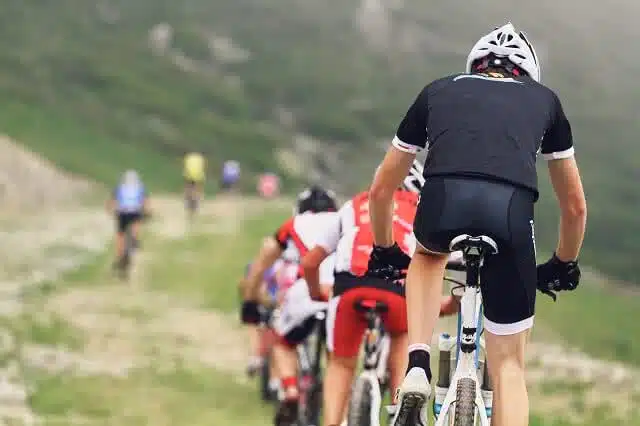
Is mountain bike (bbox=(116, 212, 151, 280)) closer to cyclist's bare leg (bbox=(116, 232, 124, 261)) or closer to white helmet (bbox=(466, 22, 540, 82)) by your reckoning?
cyclist's bare leg (bbox=(116, 232, 124, 261))

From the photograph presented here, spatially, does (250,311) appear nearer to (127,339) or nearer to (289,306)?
(289,306)

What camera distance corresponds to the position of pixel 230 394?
1186 cm

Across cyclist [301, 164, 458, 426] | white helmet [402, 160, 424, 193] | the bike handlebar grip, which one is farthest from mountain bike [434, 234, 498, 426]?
white helmet [402, 160, 424, 193]

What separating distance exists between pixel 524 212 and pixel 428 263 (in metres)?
0.65

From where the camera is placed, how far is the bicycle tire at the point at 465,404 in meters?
4.74

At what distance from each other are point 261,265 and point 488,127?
3978mm

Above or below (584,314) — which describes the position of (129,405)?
below

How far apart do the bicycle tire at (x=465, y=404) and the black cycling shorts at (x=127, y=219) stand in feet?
54.9

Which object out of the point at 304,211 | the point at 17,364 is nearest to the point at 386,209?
the point at 304,211

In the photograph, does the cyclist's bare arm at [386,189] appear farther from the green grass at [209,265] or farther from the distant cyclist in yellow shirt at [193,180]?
the distant cyclist in yellow shirt at [193,180]

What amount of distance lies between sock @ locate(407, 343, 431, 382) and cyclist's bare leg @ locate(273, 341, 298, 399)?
3821 mm

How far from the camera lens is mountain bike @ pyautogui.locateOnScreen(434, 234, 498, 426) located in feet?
15.4

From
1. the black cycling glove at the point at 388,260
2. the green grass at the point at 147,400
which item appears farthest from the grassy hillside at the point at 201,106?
the black cycling glove at the point at 388,260

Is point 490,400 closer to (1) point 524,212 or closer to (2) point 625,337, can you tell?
(1) point 524,212
